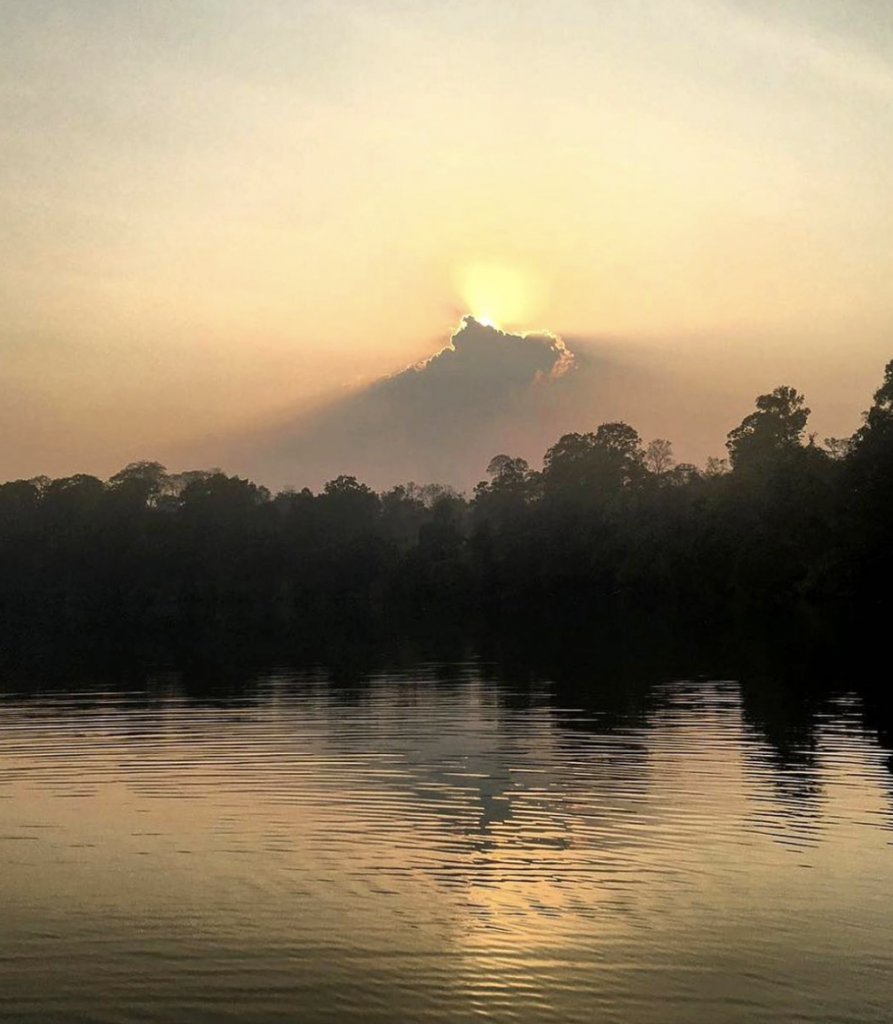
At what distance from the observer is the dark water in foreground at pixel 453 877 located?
42.2 ft

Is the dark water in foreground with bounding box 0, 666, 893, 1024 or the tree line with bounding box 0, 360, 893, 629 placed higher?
the tree line with bounding box 0, 360, 893, 629

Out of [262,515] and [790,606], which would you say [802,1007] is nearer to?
[790,606]

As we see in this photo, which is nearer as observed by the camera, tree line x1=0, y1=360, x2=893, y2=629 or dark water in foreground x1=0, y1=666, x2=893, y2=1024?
dark water in foreground x1=0, y1=666, x2=893, y2=1024

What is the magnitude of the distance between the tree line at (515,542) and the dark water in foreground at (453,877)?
7521 cm

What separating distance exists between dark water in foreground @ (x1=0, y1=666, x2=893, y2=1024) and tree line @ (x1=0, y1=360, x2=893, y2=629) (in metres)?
75.2

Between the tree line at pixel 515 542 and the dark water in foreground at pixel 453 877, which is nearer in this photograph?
the dark water in foreground at pixel 453 877

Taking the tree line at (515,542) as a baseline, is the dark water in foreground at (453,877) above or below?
below

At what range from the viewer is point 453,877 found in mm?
17281

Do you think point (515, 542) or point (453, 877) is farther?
point (515, 542)

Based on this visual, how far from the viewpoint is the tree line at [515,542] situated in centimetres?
10594

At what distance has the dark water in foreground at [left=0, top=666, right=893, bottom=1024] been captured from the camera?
12.9 metres

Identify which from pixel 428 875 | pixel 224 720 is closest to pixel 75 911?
pixel 428 875

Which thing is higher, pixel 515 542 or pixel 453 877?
pixel 515 542

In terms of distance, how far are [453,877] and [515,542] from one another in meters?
138
